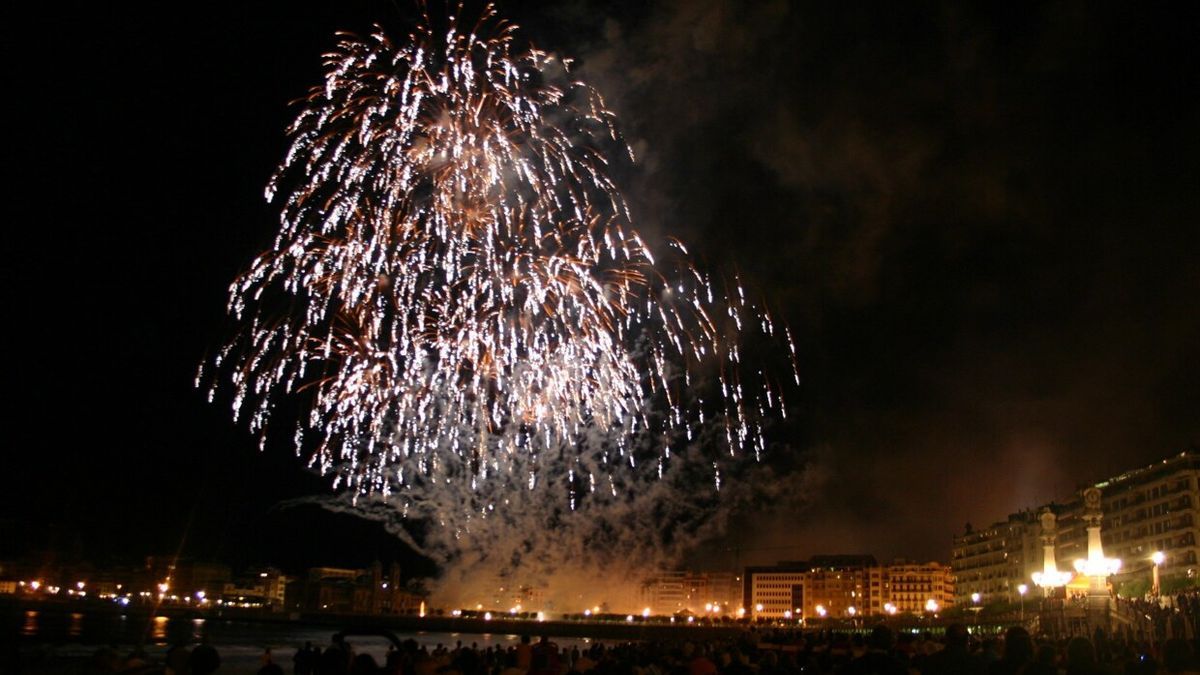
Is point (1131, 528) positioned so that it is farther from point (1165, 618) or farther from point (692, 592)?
point (692, 592)

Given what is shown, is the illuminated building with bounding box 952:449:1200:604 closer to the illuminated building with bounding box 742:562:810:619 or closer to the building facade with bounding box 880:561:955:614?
the building facade with bounding box 880:561:955:614

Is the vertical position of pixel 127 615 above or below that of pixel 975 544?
below

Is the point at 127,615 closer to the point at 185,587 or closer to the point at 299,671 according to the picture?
the point at 185,587

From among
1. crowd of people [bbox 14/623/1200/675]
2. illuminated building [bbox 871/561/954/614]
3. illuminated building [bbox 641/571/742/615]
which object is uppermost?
crowd of people [bbox 14/623/1200/675]

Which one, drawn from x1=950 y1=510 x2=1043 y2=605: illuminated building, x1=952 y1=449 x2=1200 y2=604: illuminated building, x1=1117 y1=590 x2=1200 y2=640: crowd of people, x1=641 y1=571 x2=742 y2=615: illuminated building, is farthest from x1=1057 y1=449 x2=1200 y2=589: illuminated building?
x1=641 y1=571 x2=742 y2=615: illuminated building

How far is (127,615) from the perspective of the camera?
10531cm

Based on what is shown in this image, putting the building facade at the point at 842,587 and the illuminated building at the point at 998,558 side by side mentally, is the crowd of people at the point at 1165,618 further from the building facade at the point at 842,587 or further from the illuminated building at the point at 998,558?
the building facade at the point at 842,587

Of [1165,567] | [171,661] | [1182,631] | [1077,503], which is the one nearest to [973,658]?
[171,661]

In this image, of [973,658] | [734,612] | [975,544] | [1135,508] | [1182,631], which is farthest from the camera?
[734,612]

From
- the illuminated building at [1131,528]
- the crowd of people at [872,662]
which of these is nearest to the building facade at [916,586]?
the illuminated building at [1131,528]

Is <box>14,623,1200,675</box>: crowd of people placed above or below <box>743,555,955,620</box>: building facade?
above

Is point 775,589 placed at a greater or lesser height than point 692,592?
greater

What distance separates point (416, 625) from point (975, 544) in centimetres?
6210

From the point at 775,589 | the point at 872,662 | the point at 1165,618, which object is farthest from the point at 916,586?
the point at 872,662
